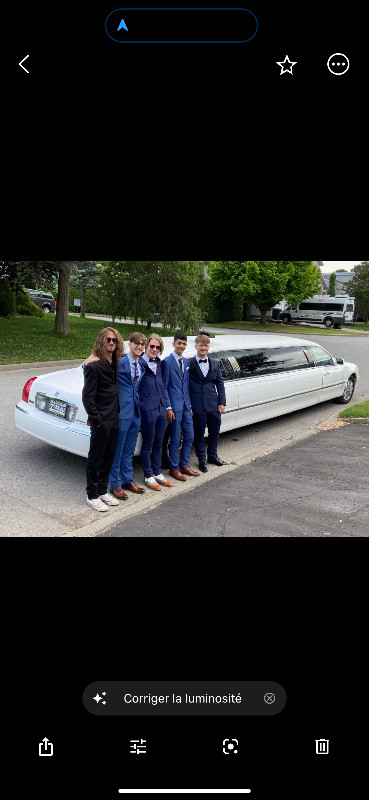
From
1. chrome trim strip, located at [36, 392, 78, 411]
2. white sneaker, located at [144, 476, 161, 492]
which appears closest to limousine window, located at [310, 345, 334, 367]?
white sneaker, located at [144, 476, 161, 492]

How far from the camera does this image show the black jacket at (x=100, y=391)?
4664 mm

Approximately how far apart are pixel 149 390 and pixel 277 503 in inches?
65.3

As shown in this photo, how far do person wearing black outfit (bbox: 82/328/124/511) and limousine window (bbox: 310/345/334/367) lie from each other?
5082 mm

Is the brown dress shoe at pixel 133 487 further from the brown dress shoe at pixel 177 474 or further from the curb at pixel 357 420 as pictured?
the curb at pixel 357 420

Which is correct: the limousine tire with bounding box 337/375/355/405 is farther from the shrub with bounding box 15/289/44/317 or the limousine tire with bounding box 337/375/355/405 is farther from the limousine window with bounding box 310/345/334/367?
the shrub with bounding box 15/289/44/317

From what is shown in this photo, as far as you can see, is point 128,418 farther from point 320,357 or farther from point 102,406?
point 320,357

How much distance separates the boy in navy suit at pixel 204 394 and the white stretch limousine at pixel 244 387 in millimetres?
385

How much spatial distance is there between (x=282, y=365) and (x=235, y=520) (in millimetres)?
4120

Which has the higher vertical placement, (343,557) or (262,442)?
(343,557)

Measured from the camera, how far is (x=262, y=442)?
290 inches
